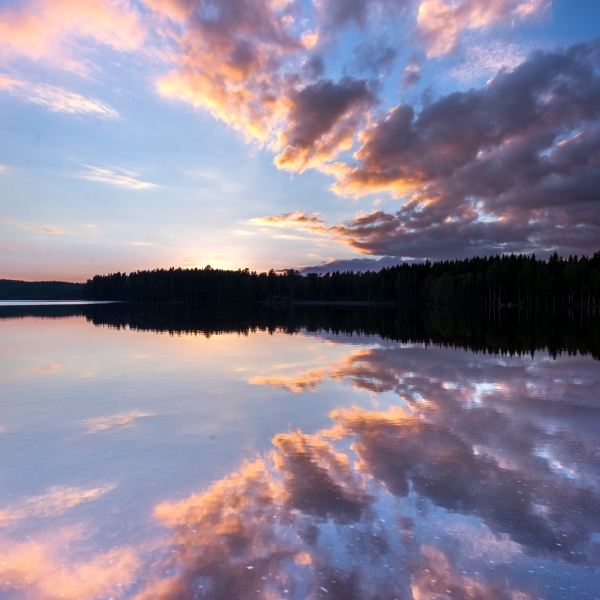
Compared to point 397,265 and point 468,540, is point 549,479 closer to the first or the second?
point 468,540

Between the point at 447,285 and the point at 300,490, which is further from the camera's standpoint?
the point at 447,285

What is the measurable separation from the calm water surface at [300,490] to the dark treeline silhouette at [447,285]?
4749 inches

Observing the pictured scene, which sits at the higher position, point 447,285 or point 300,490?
point 447,285

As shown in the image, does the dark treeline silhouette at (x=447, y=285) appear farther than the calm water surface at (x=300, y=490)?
Yes

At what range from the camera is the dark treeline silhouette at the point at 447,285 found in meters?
121

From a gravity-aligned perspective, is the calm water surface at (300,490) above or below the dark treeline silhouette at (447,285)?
below

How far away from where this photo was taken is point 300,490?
23.7 ft

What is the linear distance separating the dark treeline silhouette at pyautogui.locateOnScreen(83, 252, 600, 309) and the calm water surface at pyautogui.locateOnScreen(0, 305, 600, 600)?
396 feet

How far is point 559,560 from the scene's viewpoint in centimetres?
541

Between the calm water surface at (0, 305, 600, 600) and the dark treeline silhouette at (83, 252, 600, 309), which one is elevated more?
the dark treeline silhouette at (83, 252, 600, 309)

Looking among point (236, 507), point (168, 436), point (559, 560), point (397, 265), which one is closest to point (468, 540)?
point (559, 560)

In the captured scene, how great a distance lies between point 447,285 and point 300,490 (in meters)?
131

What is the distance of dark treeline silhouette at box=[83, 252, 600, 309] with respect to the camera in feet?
398

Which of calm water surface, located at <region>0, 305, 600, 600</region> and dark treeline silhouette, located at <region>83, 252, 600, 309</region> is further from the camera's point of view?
dark treeline silhouette, located at <region>83, 252, 600, 309</region>
